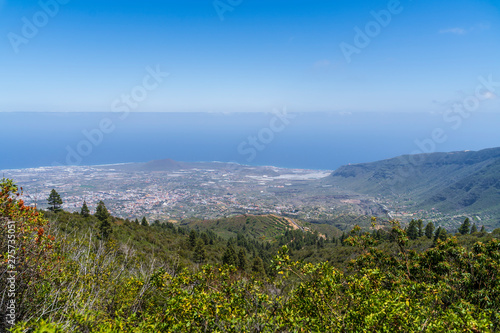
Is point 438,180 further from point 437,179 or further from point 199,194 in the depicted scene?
point 199,194

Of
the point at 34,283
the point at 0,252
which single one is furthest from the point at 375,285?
the point at 0,252

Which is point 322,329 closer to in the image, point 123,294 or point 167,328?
point 167,328

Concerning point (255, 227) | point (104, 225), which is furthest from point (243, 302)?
point (255, 227)

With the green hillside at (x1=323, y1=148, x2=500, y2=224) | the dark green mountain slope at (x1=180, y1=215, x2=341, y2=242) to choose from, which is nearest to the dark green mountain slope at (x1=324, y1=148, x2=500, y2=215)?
the green hillside at (x1=323, y1=148, x2=500, y2=224)

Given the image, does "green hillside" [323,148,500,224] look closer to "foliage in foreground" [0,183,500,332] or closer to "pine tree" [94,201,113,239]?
"foliage in foreground" [0,183,500,332]

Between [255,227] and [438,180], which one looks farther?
[438,180]

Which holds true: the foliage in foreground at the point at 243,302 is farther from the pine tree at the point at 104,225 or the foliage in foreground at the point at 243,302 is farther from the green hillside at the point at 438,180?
the green hillside at the point at 438,180

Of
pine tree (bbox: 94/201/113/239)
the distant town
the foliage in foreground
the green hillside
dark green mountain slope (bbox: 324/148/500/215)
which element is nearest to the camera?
the foliage in foreground

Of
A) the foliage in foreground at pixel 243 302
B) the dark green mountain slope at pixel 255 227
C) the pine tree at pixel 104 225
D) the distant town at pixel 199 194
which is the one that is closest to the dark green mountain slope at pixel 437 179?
the distant town at pixel 199 194
